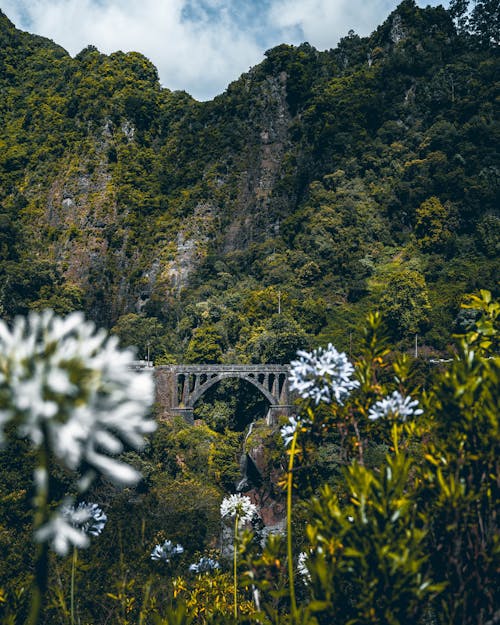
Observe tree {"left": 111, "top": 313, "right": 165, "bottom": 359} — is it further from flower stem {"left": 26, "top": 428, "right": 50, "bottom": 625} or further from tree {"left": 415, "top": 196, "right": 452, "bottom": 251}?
Result: flower stem {"left": 26, "top": 428, "right": 50, "bottom": 625}

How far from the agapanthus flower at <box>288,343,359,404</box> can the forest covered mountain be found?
53.9m

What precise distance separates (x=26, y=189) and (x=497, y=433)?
124935 millimetres

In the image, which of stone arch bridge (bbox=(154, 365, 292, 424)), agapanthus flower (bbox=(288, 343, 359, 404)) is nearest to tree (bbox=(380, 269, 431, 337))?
stone arch bridge (bbox=(154, 365, 292, 424))

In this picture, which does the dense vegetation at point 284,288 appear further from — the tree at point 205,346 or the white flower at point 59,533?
the white flower at point 59,533

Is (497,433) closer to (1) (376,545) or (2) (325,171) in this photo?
(1) (376,545)

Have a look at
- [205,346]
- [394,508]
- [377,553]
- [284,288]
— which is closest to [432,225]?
→ [284,288]

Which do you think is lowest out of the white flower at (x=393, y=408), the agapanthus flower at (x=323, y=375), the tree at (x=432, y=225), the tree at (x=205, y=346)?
the tree at (x=205, y=346)

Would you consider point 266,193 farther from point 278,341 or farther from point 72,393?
point 72,393

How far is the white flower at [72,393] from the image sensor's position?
12.8 feet

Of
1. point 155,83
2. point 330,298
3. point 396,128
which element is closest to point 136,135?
point 155,83

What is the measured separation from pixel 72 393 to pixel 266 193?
328 feet

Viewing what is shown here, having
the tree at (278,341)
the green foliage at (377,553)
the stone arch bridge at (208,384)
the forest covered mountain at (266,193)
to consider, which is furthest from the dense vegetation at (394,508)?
the tree at (278,341)

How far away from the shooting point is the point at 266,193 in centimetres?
10219

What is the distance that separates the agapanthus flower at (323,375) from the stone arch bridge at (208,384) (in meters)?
55.3
